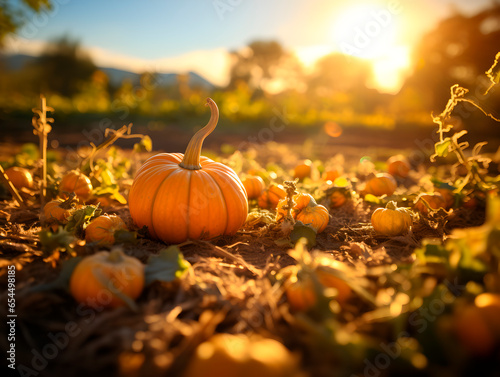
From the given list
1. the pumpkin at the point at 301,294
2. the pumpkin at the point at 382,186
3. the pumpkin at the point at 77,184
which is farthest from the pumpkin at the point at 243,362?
the pumpkin at the point at 382,186

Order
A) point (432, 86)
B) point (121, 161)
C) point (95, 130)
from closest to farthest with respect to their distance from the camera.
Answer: point (121, 161) → point (95, 130) → point (432, 86)

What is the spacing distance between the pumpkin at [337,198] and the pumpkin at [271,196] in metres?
0.54

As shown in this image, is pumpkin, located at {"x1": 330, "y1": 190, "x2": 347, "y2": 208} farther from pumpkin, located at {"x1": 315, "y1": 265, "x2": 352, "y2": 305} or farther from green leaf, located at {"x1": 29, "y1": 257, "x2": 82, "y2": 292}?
green leaf, located at {"x1": 29, "y1": 257, "x2": 82, "y2": 292}

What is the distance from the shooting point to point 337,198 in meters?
3.42

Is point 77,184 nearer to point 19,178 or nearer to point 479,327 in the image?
point 19,178

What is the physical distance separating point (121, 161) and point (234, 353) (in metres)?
4.02

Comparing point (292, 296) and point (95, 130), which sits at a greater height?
point (95, 130)

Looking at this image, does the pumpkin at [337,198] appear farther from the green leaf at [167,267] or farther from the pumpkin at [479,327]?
Answer: the pumpkin at [479,327]

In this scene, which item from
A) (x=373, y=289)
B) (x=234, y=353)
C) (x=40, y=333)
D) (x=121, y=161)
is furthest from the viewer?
(x=121, y=161)

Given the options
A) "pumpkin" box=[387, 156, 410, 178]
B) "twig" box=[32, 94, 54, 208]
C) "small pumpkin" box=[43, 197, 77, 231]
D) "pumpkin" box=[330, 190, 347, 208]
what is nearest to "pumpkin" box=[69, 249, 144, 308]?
"small pumpkin" box=[43, 197, 77, 231]

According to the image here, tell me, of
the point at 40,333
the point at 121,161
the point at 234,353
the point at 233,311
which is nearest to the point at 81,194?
the point at 121,161

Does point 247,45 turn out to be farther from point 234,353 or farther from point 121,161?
point 234,353

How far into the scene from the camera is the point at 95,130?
11.4m

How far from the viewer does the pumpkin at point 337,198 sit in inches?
134
